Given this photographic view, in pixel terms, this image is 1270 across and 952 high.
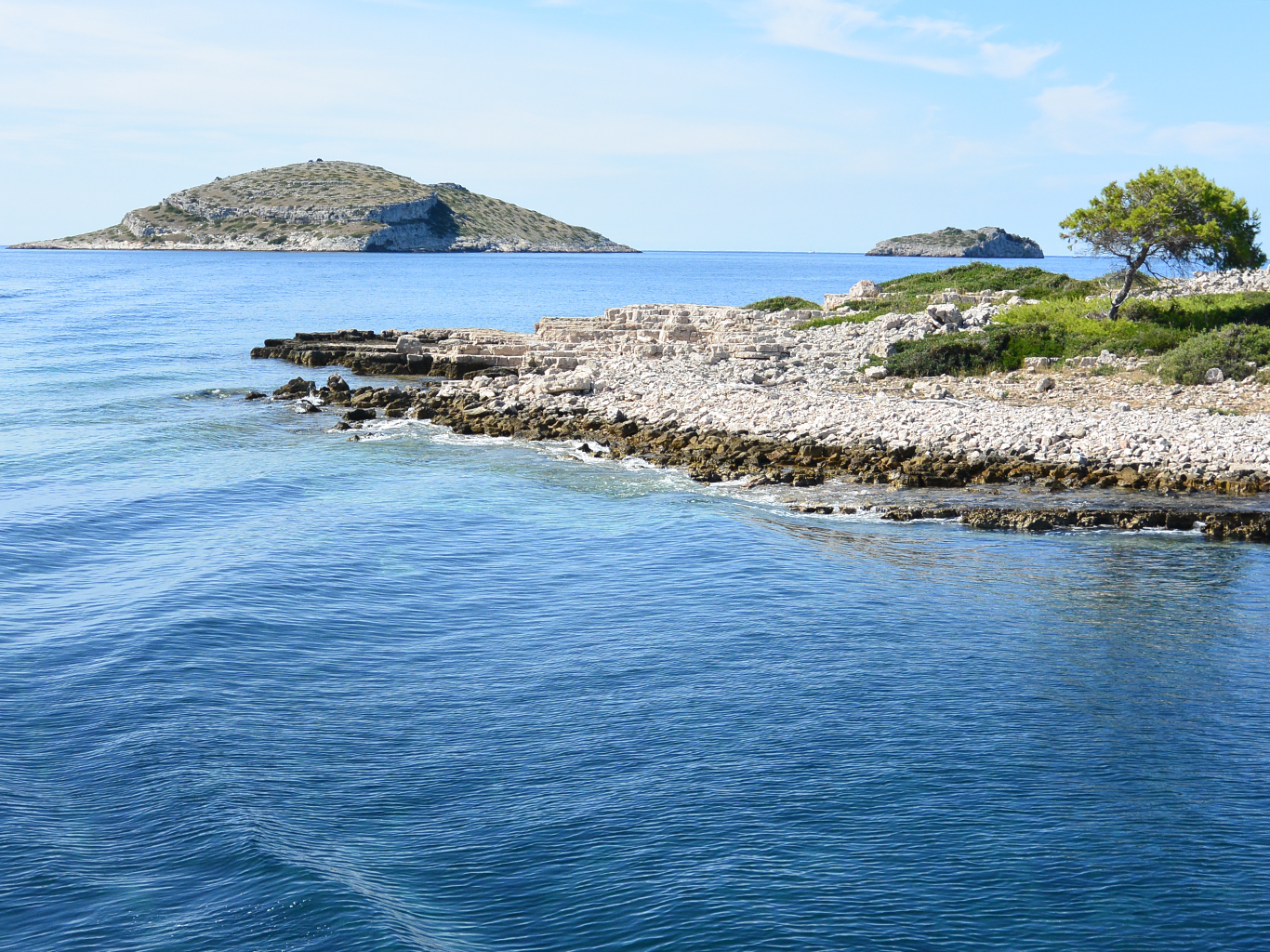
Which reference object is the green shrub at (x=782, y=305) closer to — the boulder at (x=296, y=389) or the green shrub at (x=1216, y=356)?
the green shrub at (x=1216, y=356)

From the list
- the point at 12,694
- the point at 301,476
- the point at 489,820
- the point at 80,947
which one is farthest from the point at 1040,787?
the point at 301,476

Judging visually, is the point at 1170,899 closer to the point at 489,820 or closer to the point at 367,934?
the point at 489,820

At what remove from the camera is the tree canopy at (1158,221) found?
40.4 metres

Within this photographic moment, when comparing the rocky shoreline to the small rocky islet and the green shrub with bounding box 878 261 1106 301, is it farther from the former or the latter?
the green shrub with bounding box 878 261 1106 301

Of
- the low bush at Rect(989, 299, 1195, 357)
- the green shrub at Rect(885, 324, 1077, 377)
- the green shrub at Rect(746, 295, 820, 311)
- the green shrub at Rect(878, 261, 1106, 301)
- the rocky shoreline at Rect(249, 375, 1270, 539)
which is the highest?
the green shrub at Rect(878, 261, 1106, 301)

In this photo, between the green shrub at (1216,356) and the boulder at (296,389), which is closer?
the green shrub at (1216,356)

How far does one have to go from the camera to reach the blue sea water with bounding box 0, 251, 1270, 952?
9.47 metres

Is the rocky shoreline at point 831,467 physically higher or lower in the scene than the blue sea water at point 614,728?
higher

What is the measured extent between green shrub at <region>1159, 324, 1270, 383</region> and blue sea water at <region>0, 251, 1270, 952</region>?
1451 centimetres

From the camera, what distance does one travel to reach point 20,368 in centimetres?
5103

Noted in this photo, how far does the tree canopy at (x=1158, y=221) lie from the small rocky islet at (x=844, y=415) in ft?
23.5

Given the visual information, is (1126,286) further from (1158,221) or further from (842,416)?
(842,416)

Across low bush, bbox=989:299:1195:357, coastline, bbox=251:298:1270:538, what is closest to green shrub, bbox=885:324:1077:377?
low bush, bbox=989:299:1195:357

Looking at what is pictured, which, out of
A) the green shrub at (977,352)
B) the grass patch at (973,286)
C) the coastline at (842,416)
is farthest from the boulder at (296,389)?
the grass patch at (973,286)
